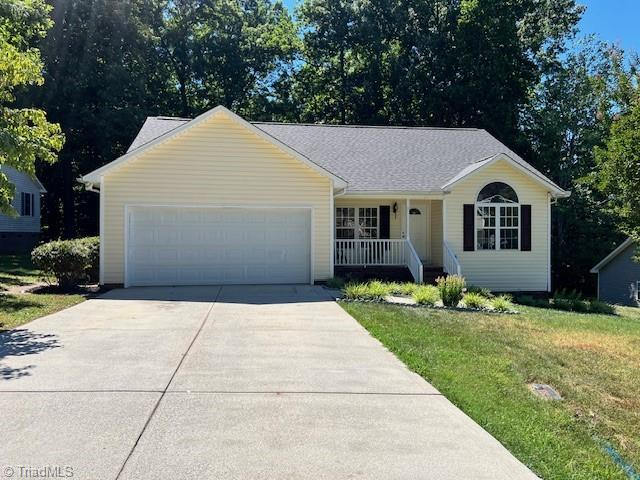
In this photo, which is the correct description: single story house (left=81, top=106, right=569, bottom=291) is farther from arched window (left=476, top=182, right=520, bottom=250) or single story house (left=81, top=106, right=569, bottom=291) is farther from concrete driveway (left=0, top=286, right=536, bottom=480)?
concrete driveway (left=0, top=286, right=536, bottom=480)

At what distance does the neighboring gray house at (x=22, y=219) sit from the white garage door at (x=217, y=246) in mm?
15917

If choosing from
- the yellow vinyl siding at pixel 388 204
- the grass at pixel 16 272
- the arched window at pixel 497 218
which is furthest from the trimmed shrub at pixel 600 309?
the grass at pixel 16 272

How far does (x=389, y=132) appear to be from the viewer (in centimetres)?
2152

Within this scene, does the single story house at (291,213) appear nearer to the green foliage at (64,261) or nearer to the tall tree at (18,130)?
the green foliage at (64,261)


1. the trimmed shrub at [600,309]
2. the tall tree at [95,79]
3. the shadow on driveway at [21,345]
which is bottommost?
the trimmed shrub at [600,309]

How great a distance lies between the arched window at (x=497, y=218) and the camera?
16797 mm

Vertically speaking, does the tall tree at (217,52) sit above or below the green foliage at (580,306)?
above

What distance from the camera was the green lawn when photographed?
451cm

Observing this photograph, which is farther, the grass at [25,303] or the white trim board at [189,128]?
the white trim board at [189,128]

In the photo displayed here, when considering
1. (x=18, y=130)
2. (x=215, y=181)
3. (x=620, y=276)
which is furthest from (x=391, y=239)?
(x=620, y=276)

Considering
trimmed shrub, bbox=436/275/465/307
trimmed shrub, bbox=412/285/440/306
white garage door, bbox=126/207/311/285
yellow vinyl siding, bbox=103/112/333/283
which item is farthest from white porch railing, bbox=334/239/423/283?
trimmed shrub, bbox=436/275/465/307

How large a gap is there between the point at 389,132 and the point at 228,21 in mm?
19490

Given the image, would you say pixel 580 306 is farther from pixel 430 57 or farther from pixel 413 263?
pixel 430 57

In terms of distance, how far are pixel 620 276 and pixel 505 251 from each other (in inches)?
579
